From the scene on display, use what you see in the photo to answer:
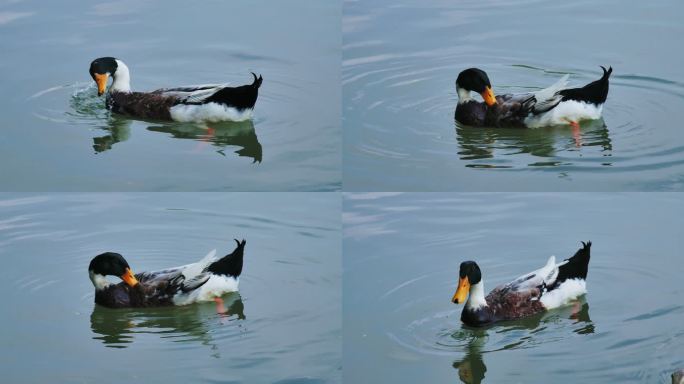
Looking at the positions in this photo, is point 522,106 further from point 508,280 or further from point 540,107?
point 508,280

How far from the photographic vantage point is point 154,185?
8.34 meters

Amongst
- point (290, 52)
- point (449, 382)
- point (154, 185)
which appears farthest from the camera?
point (290, 52)

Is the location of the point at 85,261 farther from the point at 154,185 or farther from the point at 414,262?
the point at 414,262

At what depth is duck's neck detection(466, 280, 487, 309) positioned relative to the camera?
26.9 feet

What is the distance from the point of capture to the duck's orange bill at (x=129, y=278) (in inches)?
332

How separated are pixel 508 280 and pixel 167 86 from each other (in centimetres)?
218

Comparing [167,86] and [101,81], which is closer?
[101,81]

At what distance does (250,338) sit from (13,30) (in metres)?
2.89

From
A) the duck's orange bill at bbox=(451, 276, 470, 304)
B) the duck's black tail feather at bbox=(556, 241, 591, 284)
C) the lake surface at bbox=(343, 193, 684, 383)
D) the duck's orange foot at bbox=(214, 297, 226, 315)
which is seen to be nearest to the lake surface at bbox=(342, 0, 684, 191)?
the lake surface at bbox=(343, 193, 684, 383)

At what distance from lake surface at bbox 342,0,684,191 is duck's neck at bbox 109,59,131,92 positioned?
3.92ft

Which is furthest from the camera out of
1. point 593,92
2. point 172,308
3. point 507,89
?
point 507,89

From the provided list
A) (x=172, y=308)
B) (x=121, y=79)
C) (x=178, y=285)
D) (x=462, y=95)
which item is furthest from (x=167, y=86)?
(x=462, y=95)

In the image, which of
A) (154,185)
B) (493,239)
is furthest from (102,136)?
(493,239)

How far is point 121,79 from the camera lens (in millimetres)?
8891
